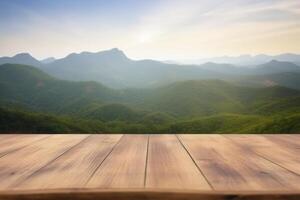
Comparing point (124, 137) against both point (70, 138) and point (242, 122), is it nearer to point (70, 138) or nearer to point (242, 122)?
point (70, 138)

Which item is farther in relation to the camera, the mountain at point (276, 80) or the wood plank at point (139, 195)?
the mountain at point (276, 80)

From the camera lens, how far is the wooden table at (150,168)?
120 centimetres

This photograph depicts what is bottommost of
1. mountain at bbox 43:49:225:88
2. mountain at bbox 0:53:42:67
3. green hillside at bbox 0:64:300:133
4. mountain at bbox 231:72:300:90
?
green hillside at bbox 0:64:300:133

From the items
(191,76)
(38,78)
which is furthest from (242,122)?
(191,76)

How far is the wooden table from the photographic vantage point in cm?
120

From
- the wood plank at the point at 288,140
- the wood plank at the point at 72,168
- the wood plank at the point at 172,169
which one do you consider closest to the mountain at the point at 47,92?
the wood plank at the point at 288,140

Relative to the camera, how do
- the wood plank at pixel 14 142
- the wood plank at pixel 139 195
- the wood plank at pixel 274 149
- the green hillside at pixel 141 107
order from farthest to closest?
1. the green hillside at pixel 141 107
2. the wood plank at pixel 14 142
3. the wood plank at pixel 274 149
4. the wood plank at pixel 139 195

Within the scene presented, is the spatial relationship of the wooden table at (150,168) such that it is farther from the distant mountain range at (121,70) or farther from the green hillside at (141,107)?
the distant mountain range at (121,70)

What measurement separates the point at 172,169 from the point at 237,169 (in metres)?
0.32

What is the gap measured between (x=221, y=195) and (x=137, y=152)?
0.82 metres

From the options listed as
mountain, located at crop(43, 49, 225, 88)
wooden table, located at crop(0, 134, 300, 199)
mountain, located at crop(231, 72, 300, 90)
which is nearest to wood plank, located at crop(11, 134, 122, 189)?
wooden table, located at crop(0, 134, 300, 199)

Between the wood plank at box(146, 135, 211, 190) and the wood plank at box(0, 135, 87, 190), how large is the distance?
56cm

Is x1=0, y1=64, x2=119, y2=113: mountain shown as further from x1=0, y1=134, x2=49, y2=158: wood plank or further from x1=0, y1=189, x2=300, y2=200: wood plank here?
x1=0, y1=189, x2=300, y2=200: wood plank

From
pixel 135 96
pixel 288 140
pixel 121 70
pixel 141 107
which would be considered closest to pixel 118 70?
pixel 121 70
